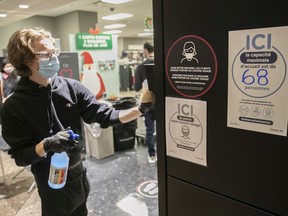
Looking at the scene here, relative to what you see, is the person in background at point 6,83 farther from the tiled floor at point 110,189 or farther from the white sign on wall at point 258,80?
the white sign on wall at point 258,80

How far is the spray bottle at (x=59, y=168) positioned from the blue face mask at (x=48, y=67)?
35 centimetres

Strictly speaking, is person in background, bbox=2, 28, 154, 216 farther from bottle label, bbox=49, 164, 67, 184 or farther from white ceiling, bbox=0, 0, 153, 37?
white ceiling, bbox=0, 0, 153, 37

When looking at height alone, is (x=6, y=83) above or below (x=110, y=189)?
above

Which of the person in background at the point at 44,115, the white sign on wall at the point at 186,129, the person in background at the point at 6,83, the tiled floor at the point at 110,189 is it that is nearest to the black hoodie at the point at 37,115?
the person in background at the point at 44,115

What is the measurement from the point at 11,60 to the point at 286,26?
1.37 metres

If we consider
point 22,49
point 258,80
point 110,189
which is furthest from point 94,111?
point 110,189

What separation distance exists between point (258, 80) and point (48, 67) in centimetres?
119

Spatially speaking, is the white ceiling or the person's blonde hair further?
the white ceiling

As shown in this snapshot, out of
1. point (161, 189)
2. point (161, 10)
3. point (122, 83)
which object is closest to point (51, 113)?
point (161, 189)

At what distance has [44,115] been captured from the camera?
1.43 meters

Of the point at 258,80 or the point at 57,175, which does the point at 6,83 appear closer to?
the point at 57,175

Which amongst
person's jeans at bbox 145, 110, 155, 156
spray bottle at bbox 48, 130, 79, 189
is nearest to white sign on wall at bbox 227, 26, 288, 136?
spray bottle at bbox 48, 130, 79, 189

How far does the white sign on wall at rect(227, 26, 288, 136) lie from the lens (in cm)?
57

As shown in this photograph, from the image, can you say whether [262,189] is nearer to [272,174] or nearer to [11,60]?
[272,174]
